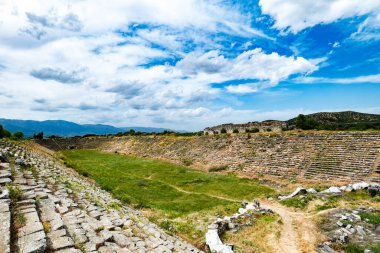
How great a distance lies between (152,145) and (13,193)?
186 ft

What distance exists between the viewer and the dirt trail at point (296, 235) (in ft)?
43.7

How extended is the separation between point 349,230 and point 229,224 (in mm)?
6887

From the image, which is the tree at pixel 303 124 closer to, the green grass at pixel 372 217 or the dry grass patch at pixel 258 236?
the green grass at pixel 372 217

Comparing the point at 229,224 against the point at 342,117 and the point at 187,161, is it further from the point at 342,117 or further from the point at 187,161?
the point at 342,117

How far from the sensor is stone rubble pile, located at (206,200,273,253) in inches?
513

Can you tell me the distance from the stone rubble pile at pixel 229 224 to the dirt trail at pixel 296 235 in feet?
5.93

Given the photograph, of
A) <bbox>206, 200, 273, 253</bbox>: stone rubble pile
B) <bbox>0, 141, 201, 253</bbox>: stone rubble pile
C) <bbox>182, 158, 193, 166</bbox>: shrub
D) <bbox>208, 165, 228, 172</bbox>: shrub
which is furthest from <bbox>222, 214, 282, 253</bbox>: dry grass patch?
<bbox>182, 158, 193, 166</bbox>: shrub

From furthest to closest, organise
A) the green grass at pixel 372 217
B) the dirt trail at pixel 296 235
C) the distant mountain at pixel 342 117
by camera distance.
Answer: the distant mountain at pixel 342 117, the green grass at pixel 372 217, the dirt trail at pixel 296 235

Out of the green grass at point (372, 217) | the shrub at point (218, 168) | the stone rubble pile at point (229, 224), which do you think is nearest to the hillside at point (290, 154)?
the shrub at point (218, 168)

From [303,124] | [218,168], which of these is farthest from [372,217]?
[303,124]

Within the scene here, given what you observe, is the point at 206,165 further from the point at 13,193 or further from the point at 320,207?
the point at 13,193

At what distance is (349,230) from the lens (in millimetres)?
14617

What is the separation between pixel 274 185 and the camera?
97.7 feet

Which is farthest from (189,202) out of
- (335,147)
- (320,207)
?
(335,147)
